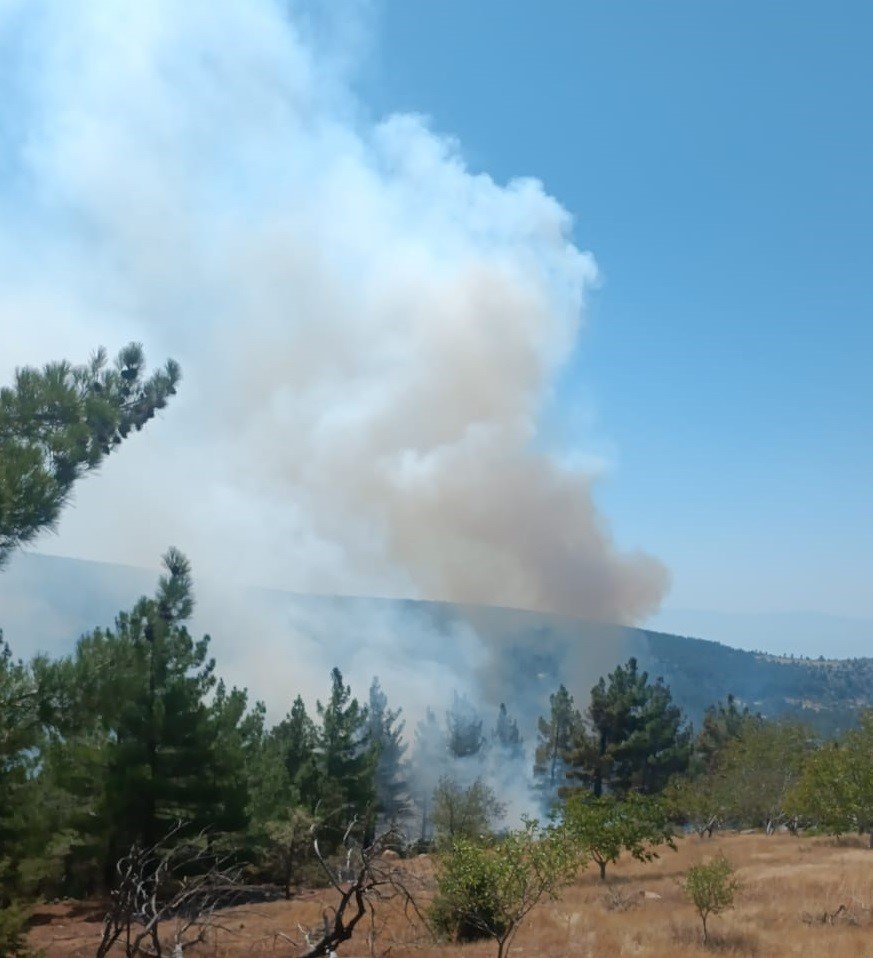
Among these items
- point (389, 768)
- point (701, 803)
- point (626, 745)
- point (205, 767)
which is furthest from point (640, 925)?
point (389, 768)

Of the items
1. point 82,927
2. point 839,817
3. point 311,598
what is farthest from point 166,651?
point 311,598

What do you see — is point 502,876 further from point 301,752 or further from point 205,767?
point 301,752

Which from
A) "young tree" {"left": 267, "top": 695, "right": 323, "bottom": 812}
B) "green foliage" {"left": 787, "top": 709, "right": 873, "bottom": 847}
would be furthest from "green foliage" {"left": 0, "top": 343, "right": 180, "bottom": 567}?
"green foliage" {"left": 787, "top": 709, "right": 873, "bottom": 847}

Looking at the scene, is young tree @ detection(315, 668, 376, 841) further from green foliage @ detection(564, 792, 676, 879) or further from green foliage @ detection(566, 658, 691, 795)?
green foliage @ detection(566, 658, 691, 795)

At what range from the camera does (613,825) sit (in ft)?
71.2

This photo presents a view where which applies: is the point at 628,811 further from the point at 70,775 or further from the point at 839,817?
the point at 70,775

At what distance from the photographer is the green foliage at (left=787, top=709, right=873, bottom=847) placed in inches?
993

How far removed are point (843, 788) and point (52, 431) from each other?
26.3 m

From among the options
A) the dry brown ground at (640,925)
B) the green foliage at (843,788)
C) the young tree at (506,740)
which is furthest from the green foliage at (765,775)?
the young tree at (506,740)

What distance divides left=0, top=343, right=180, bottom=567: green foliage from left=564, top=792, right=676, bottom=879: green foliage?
636 inches

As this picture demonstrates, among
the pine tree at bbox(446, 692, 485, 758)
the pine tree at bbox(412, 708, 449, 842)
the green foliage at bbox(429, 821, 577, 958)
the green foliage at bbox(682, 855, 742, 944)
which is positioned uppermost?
the green foliage at bbox(429, 821, 577, 958)

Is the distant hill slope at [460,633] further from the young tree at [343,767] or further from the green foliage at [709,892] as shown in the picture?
the green foliage at [709,892]

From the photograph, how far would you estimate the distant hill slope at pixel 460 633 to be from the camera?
85.8 m

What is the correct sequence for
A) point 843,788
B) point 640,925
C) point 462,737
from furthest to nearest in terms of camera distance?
1. point 462,737
2. point 843,788
3. point 640,925
